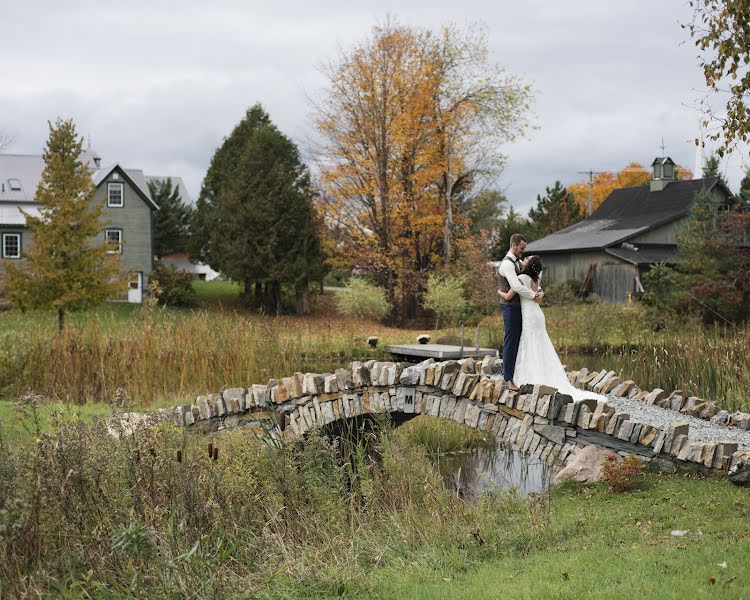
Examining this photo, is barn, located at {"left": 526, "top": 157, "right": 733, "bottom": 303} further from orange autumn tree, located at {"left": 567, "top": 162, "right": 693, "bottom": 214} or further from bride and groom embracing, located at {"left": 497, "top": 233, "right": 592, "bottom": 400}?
bride and groom embracing, located at {"left": 497, "top": 233, "right": 592, "bottom": 400}

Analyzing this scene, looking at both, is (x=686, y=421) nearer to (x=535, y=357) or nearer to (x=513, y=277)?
(x=535, y=357)

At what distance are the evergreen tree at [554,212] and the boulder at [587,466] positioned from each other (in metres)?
42.9

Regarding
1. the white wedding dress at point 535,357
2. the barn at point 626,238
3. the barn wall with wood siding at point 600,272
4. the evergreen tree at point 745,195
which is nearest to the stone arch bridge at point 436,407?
the white wedding dress at point 535,357

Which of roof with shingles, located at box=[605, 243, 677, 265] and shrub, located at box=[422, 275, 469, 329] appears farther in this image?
roof with shingles, located at box=[605, 243, 677, 265]

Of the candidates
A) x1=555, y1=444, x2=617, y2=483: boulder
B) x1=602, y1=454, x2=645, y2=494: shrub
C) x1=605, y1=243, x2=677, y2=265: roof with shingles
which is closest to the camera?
x1=602, y1=454, x2=645, y2=494: shrub

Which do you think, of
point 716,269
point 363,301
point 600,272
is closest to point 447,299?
point 363,301

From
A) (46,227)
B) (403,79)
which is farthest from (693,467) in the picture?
(403,79)

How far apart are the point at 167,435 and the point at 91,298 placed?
73.6ft

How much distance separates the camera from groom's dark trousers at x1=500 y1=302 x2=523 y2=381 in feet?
39.8

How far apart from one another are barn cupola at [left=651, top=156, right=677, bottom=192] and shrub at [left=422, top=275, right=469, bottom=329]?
51.8 ft

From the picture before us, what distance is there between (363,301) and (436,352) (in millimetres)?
10536

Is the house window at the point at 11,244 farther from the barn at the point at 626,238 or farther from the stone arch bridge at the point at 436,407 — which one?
the stone arch bridge at the point at 436,407

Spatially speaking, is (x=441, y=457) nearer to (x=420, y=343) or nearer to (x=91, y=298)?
(x=420, y=343)

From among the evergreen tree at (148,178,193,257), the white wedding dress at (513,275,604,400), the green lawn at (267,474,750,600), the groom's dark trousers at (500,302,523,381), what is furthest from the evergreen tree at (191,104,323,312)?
the green lawn at (267,474,750,600)
